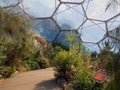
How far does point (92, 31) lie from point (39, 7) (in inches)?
114

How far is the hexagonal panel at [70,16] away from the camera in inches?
767

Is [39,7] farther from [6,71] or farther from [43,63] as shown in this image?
[6,71]

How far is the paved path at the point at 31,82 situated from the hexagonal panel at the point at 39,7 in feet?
18.3

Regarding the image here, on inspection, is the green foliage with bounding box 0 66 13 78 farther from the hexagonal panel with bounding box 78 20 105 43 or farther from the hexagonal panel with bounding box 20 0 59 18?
the hexagonal panel with bounding box 78 20 105 43

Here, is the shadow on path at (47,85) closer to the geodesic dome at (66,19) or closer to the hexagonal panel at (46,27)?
the geodesic dome at (66,19)

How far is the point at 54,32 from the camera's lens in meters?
20.6

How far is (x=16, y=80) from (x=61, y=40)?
29.6 ft

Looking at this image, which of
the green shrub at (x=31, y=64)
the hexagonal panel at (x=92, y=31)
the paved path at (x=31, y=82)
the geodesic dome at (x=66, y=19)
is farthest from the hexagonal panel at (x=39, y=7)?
the paved path at (x=31, y=82)

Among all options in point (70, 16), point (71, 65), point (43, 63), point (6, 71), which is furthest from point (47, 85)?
point (70, 16)

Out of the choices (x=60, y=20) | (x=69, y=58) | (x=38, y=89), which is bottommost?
(x=38, y=89)

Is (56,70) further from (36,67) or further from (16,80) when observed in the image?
(36,67)

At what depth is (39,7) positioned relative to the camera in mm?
18797

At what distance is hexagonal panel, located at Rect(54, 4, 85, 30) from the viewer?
19484 mm

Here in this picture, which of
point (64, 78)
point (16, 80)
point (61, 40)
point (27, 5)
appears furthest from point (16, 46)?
point (61, 40)
